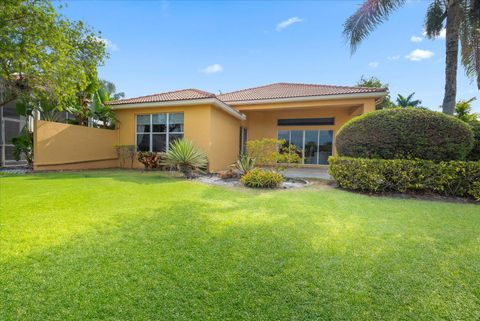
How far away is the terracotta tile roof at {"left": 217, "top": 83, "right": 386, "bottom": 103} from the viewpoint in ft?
41.5

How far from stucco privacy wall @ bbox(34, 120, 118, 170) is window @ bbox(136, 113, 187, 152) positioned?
1864 mm

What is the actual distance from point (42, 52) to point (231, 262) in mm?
10692

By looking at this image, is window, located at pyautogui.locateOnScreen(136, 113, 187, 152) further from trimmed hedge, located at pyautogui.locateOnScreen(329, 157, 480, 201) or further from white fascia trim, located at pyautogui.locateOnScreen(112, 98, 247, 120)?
trimmed hedge, located at pyautogui.locateOnScreen(329, 157, 480, 201)

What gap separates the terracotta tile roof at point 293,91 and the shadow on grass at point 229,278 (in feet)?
34.3

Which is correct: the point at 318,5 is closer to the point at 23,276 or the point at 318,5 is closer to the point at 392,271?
the point at 392,271

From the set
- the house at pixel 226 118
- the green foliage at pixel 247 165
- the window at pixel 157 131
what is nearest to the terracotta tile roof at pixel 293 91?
the house at pixel 226 118

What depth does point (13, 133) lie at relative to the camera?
13.8 metres

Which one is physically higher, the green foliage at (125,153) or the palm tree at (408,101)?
the palm tree at (408,101)

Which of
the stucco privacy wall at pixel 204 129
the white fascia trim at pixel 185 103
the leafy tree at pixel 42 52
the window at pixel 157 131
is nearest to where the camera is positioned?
the leafy tree at pixel 42 52

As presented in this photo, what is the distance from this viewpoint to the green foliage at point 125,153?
1329cm

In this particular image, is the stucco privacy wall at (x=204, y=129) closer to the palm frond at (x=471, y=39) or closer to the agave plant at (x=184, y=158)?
the agave plant at (x=184, y=158)

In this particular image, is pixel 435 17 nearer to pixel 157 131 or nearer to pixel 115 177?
pixel 157 131

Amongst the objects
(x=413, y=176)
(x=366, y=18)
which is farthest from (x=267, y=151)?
(x=366, y=18)

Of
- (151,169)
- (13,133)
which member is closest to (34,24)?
(151,169)
